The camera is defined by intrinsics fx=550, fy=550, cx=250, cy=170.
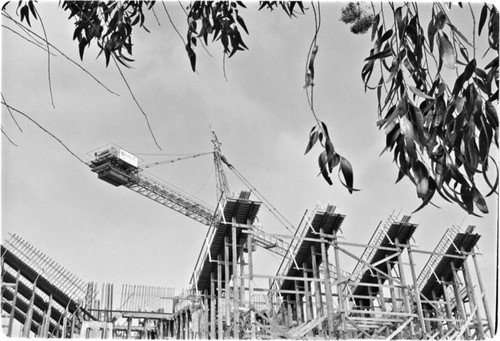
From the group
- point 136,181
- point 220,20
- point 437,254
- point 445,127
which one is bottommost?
point 445,127

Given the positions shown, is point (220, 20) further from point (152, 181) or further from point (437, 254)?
point (152, 181)

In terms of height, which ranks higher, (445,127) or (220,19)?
(220,19)

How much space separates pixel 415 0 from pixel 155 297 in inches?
1221

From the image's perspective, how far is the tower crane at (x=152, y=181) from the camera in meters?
32.9

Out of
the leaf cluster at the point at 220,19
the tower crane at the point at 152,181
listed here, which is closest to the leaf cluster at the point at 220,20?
the leaf cluster at the point at 220,19

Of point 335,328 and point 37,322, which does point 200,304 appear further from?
point 37,322

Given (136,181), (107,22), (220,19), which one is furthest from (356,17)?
(136,181)

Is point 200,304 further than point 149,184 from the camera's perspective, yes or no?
No

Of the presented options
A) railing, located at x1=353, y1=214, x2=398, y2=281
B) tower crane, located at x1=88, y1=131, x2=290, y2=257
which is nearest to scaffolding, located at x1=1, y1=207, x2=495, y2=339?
railing, located at x1=353, y1=214, x2=398, y2=281

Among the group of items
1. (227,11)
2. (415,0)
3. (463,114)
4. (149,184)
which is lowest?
(463,114)

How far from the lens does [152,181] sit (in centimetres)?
Answer: 4022

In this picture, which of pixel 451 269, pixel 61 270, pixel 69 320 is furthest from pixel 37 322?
pixel 451 269

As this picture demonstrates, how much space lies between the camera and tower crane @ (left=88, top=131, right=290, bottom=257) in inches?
1297

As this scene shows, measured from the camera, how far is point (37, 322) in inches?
1061
